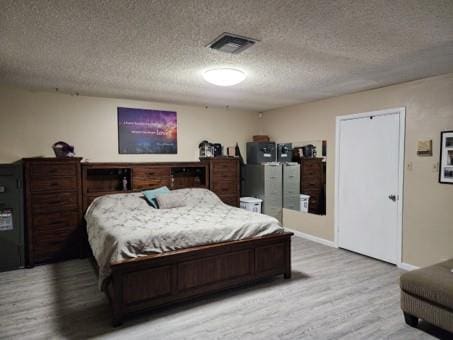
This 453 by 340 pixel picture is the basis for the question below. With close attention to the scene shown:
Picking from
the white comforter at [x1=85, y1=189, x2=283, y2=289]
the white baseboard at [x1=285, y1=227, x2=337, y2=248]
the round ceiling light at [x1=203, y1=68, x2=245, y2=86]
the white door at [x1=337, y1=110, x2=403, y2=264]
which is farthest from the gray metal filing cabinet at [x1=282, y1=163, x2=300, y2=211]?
the round ceiling light at [x1=203, y1=68, x2=245, y2=86]

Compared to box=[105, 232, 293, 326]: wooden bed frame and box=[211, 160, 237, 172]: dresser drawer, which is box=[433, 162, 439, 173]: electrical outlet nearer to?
box=[105, 232, 293, 326]: wooden bed frame

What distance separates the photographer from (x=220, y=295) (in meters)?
3.10

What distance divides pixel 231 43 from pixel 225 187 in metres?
3.33

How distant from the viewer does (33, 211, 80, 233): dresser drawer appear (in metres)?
3.95

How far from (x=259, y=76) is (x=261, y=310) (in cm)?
255

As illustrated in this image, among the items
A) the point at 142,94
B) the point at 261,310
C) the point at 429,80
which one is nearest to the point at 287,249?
the point at 261,310

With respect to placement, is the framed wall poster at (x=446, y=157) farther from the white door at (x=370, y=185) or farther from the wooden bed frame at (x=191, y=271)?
the wooden bed frame at (x=191, y=271)

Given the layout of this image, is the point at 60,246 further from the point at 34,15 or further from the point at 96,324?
the point at 34,15

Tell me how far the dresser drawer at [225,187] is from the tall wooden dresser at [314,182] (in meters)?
1.26

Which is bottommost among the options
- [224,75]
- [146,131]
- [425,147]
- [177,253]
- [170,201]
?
[177,253]

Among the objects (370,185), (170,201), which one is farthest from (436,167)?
(170,201)

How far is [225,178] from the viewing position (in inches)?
215

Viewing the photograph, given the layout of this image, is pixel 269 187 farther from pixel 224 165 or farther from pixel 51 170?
pixel 51 170

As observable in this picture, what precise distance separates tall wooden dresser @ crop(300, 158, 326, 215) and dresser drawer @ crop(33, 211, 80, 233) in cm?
375
